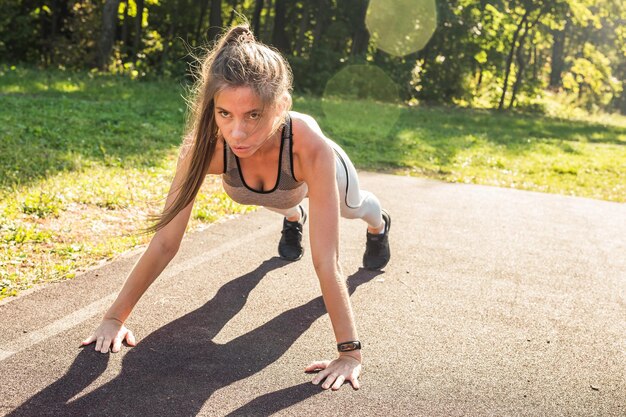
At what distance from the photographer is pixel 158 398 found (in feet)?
9.55

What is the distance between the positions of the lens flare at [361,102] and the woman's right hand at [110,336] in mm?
10533

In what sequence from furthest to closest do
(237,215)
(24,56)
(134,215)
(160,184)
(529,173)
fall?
(24,56) → (529,173) → (160,184) → (237,215) → (134,215)

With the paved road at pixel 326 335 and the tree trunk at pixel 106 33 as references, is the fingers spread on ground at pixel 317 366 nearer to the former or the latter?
the paved road at pixel 326 335

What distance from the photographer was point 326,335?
12.4ft

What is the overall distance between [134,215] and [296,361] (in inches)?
127

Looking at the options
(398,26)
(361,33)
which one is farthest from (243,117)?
(361,33)

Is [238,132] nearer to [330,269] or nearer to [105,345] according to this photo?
[330,269]

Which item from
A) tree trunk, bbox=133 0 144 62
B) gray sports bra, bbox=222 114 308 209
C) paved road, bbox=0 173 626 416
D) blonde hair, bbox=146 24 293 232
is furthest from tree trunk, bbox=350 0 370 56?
blonde hair, bbox=146 24 293 232

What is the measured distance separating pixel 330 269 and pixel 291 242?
Result: 80.1 inches

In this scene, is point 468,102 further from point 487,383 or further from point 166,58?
point 487,383

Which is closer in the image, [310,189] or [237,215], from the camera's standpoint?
[310,189]

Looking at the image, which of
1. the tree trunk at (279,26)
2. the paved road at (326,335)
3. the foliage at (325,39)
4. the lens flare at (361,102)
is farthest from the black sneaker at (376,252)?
the tree trunk at (279,26)

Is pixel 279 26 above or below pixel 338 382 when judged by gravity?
above

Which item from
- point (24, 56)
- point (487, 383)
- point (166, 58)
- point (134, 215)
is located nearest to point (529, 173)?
point (134, 215)
